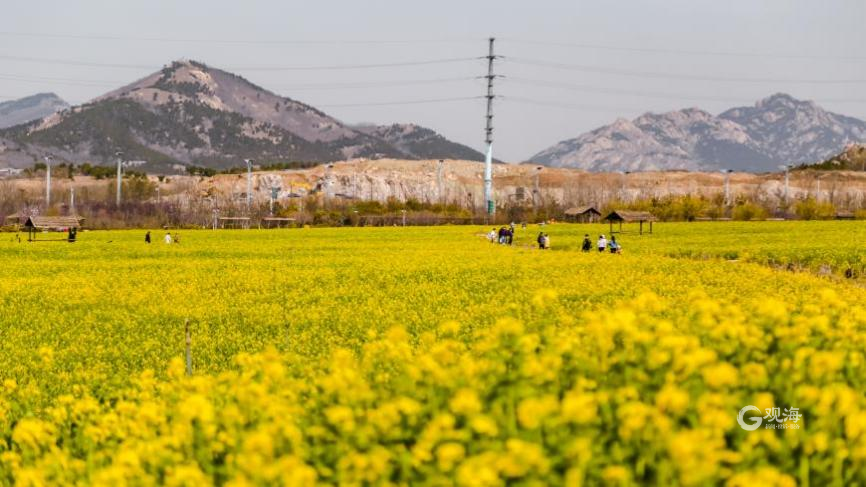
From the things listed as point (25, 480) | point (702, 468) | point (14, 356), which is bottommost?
point (14, 356)

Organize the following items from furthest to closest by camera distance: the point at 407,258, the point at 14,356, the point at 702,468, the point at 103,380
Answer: the point at 407,258 → the point at 14,356 → the point at 103,380 → the point at 702,468

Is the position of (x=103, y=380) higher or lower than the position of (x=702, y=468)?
lower

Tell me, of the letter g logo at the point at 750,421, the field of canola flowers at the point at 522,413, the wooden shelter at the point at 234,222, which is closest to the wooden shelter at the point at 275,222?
the wooden shelter at the point at 234,222

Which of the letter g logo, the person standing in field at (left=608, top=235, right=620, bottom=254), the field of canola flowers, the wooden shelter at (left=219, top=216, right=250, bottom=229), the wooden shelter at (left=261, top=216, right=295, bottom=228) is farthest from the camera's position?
the wooden shelter at (left=261, top=216, right=295, bottom=228)

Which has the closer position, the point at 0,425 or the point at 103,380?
the point at 0,425

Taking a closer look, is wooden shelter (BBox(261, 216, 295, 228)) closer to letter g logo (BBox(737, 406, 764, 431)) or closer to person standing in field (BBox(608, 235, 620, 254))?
person standing in field (BBox(608, 235, 620, 254))

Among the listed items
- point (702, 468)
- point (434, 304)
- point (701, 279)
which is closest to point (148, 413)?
point (702, 468)

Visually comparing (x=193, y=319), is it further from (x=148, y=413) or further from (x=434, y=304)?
(x=148, y=413)

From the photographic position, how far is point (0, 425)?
36.2ft

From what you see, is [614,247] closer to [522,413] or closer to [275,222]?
[522,413]

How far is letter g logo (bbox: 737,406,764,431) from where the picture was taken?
544 cm

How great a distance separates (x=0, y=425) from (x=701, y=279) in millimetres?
25792

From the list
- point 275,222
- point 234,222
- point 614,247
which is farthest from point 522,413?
point 234,222

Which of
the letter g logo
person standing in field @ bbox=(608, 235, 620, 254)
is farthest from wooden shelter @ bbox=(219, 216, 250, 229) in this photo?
the letter g logo
